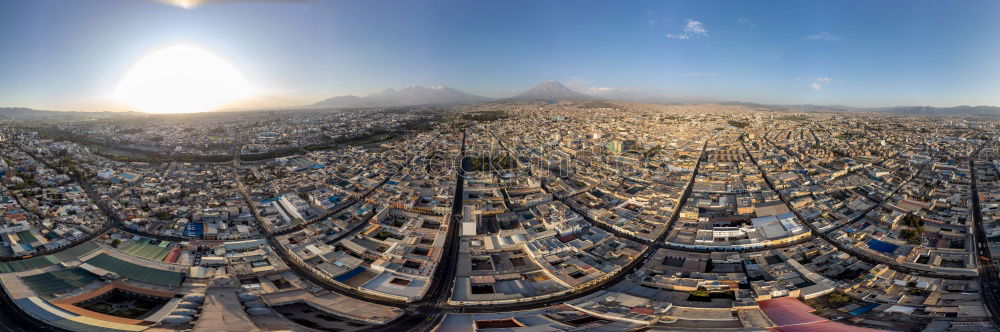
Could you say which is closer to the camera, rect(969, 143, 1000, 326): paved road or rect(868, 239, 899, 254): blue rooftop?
rect(969, 143, 1000, 326): paved road

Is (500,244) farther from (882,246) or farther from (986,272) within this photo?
(986,272)

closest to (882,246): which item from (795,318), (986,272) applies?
(986,272)

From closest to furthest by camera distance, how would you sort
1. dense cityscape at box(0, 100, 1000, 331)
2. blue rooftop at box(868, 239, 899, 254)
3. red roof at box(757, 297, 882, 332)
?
red roof at box(757, 297, 882, 332)
dense cityscape at box(0, 100, 1000, 331)
blue rooftop at box(868, 239, 899, 254)

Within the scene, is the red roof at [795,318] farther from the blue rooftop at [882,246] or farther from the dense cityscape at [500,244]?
Result: the blue rooftop at [882,246]

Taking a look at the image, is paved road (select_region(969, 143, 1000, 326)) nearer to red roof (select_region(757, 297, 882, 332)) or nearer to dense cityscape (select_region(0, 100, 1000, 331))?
dense cityscape (select_region(0, 100, 1000, 331))

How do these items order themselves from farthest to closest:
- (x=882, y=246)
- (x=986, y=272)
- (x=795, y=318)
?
(x=882, y=246), (x=986, y=272), (x=795, y=318)

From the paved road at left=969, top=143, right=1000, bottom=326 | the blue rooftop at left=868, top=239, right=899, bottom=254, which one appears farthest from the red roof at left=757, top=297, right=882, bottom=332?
the blue rooftop at left=868, top=239, right=899, bottom=254

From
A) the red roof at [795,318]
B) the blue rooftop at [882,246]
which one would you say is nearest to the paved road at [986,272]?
the blue rooftop at [882,246]

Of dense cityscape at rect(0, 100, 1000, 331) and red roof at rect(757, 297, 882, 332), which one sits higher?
dense cityscape at rect(0, 100, 1000, 331)

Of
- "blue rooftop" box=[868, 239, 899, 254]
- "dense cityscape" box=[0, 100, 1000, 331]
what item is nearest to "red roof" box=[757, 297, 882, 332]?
"dense cityscape" box=[0, 100, 1000, 331]

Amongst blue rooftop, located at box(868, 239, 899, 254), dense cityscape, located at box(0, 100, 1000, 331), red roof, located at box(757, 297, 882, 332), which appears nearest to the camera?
red roof, located at box(757, 297, 882, 332)

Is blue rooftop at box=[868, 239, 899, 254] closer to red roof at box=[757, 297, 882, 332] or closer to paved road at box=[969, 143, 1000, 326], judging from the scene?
paved road at box=[969, 143, 1000, 326]

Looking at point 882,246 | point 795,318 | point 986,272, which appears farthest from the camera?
point 882,246
